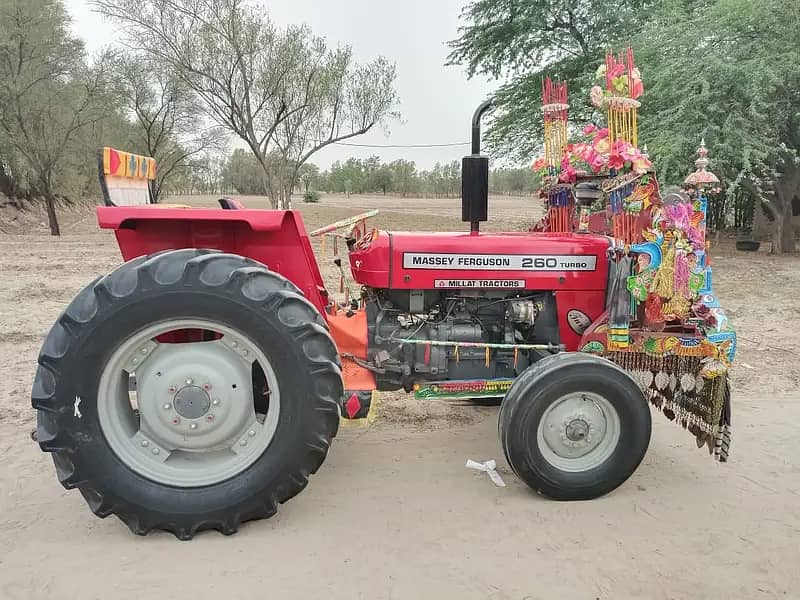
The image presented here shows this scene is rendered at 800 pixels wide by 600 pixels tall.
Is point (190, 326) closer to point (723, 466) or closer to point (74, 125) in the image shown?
point (723, 466)

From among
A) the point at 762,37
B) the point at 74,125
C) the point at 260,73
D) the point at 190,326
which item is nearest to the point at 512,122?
the point at 762,37

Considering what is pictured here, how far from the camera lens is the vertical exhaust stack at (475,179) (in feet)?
10.3

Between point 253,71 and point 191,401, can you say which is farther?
point 253,71

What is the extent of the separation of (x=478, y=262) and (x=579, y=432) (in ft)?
3.31

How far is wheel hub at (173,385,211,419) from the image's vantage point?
2709 mm

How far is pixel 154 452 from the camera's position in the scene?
2.72 meters

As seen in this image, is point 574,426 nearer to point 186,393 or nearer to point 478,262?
point 478,262

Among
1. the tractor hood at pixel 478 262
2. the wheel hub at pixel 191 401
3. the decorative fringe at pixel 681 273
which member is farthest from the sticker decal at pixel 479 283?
the wheel hub at pixel 191 401

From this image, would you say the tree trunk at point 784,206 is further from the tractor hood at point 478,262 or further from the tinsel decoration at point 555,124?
the tractor hood at point 478,262

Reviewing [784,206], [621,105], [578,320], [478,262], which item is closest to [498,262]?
[478,262]

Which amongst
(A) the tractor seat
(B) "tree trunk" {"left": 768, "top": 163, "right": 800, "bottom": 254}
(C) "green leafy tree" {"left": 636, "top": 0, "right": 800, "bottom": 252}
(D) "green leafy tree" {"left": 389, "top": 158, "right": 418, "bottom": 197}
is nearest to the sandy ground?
(A) the tractor seat

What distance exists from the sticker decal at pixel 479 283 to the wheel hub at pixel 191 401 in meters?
1.33

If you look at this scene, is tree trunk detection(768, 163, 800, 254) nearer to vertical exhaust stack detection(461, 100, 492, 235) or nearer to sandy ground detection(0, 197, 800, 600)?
sandy ground detection(0, 197, 800, 600)

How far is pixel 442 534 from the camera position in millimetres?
2715
